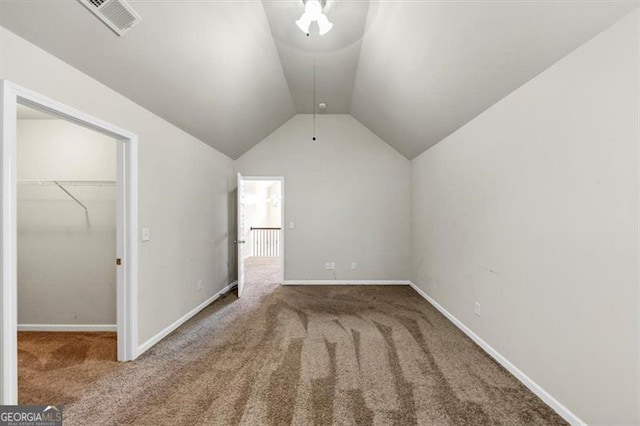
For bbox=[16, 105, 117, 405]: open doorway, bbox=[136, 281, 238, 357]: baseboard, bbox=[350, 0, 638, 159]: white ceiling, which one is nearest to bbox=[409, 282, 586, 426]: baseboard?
bbox=[350, 0, 638, 159]: white ceiling

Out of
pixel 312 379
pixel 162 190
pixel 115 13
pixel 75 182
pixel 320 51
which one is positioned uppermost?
pixel 320 51

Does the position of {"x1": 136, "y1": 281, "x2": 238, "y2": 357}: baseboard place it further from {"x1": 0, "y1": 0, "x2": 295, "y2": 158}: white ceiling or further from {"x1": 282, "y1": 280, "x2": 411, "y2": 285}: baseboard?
{"x1": 0, "y1": 0, "x2": 295, "y2": 158}: white ceiling

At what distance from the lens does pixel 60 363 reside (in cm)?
233

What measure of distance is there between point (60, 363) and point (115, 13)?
2.90 m

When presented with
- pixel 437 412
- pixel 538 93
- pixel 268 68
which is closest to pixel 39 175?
pixel 268 68

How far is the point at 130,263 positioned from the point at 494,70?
3.61 m

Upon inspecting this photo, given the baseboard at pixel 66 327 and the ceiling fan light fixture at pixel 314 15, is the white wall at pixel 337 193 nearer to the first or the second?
the baseboard at pixel 66 327

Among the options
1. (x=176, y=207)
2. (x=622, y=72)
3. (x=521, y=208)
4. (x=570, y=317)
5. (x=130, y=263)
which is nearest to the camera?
(x=622, y=72)

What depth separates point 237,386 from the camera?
205 centimetres

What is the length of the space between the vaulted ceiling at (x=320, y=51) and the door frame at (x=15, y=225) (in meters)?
0.37

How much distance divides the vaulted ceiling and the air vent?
53 millimetres

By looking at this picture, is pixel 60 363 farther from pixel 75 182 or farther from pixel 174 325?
pixel 75 182

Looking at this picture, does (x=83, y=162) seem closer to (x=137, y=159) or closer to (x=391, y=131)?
(x=137, y=159)

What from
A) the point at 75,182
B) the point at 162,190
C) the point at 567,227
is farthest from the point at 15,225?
the point at 567,227
